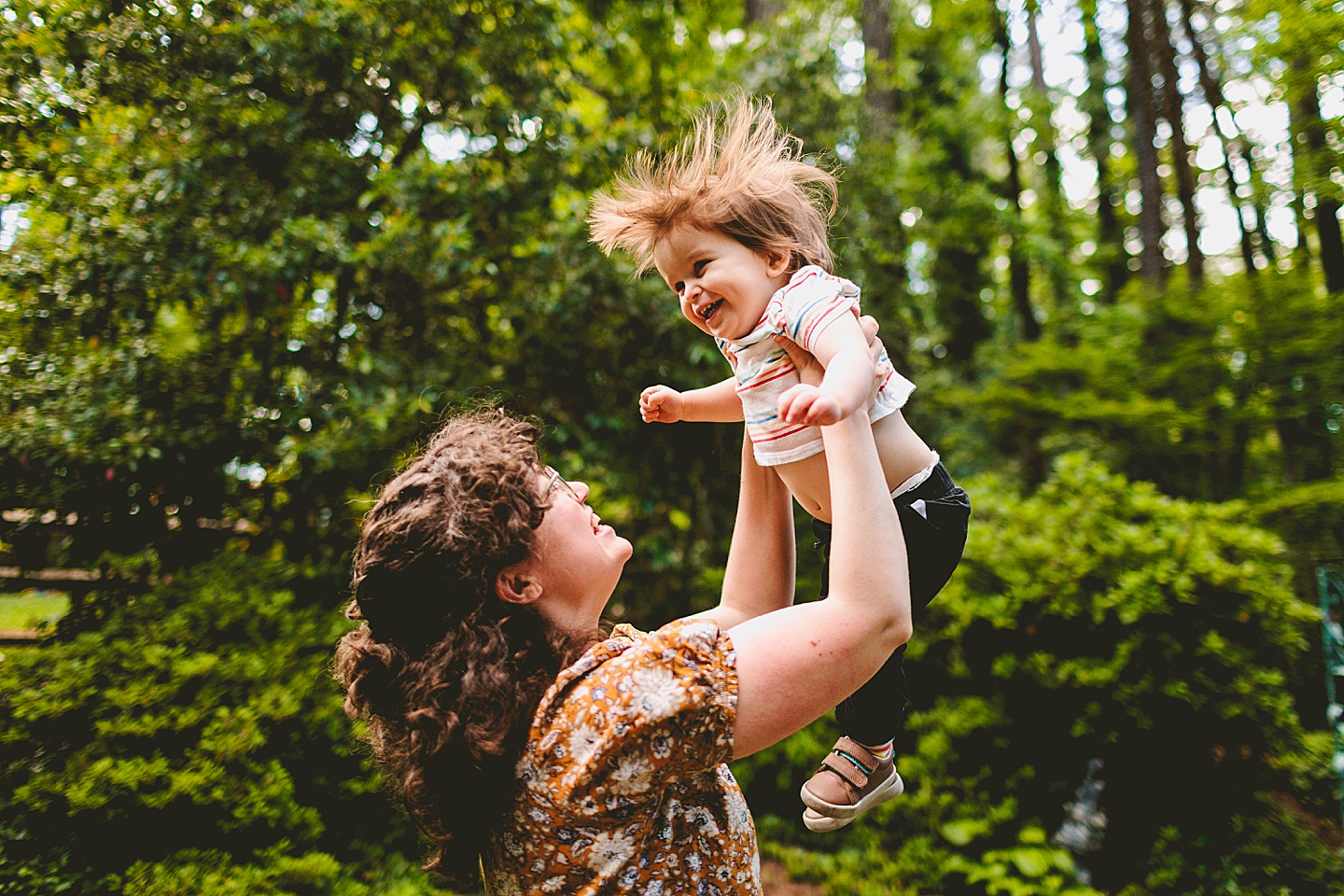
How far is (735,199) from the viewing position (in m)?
1.39

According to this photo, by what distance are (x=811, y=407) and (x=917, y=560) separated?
0.45 meters

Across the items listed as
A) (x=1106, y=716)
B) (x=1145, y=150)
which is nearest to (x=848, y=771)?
(x=1106, y=716)

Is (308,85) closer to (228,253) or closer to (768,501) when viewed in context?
(228,253)

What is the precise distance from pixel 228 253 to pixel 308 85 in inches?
43.1

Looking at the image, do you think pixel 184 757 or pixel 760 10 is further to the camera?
pixel 760 10

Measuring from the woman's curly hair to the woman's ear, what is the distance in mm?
16

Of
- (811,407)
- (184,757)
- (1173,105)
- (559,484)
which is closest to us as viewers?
(811,407)

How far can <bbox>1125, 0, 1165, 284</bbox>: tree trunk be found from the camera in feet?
28.6

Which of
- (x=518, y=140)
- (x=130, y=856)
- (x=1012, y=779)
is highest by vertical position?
(x=518, y=140)

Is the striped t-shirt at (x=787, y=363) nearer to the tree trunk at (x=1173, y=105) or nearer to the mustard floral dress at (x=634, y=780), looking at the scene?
the mustard floral dress at (x=634, y=780)

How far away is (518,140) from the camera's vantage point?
4.85 meters

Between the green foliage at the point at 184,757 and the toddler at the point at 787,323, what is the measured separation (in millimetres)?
2507

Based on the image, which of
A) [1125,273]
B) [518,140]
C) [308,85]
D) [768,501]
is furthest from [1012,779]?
[1125,273]

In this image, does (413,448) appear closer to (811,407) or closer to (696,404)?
(696,404)
